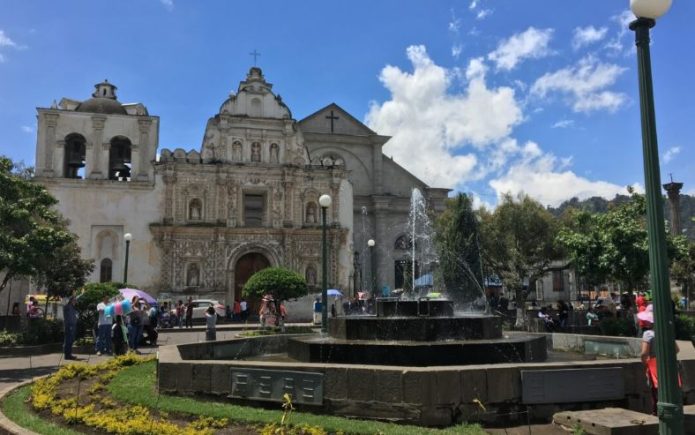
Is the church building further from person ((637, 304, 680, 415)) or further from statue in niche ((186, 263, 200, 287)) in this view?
person ((637, 304, 680, 415))

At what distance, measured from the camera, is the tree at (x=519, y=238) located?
2923 centimetres

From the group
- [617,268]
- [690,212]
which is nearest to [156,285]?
[617,268]

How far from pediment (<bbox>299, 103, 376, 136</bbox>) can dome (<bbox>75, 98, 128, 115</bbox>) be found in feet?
37.5

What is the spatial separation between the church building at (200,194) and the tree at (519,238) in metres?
7.36

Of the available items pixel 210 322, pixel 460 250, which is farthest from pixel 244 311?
pixel 210 322

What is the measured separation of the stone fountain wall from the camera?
6074mm

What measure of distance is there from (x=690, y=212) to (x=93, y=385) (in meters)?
152

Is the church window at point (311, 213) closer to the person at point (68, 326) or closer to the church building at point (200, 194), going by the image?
the church building at point (200, 194)

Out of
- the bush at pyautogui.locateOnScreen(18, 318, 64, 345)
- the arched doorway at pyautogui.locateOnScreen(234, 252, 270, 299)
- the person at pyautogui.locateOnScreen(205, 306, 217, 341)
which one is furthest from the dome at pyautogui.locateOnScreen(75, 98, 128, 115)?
the person at pyautogui.locateOnScreen(205, 306, 217, 341)

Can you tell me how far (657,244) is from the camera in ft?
14.8

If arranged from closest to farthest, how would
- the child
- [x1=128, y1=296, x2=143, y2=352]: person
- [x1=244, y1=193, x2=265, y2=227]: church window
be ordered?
the child → [x1=128, y1=296, x2=143, y2=352]: person → [x1=244, y1=193, x2=265, y2=227]: church window

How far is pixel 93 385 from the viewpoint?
7926 millimetres

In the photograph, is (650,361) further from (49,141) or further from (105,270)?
(49,141)

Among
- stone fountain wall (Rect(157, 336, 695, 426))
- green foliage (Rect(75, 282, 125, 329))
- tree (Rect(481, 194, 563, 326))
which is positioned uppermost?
tree (Rect(481, 194, 563, 326))
